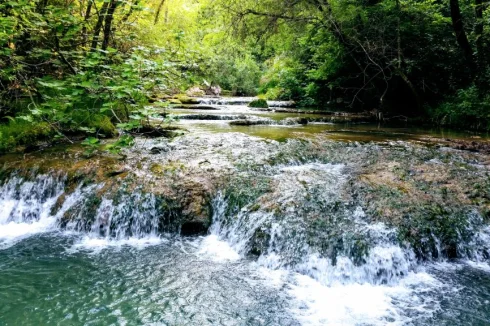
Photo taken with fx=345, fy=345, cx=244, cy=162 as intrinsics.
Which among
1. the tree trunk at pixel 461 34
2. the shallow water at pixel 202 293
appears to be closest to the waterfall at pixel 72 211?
the shallow water at pixel 202 293

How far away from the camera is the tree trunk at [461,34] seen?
1076cm

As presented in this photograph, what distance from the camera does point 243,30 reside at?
12102mm

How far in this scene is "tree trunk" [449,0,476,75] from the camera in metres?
10.8

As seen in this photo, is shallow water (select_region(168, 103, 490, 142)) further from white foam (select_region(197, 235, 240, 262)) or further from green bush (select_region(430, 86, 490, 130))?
white foam (select_region(197, 235, 240, 262))

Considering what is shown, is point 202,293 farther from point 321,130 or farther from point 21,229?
point 321,130

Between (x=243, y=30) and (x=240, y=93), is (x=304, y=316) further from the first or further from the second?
(x=240, y=93)

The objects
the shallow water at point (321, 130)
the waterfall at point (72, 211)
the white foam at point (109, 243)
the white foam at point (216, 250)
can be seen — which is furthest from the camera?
the shallow water at point (321, 130)

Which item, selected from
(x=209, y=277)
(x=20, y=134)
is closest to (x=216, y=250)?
(x=209, y=277)

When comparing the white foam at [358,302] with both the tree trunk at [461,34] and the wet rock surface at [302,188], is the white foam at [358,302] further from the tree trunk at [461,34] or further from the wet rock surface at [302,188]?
the tree trunk at [461,34]

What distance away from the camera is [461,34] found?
1118cm

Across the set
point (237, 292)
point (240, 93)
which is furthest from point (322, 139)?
point (240, 93)

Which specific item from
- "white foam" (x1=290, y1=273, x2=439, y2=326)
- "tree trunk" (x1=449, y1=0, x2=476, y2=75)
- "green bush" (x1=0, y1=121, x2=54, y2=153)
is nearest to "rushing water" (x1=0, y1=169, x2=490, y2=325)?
"white foam" (x1=290, y1=273, x2=439, y2=326)

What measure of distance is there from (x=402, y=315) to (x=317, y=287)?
941mm

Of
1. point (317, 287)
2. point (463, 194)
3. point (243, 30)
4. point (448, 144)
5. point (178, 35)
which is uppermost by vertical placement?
point (243, 30)
